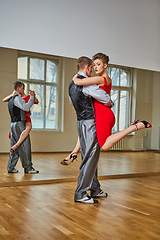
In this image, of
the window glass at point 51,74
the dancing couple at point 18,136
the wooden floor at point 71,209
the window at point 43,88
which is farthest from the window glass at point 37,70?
the wooden floor at point 71,209

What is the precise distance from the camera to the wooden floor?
2121mm

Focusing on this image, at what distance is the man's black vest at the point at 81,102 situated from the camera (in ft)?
9.99

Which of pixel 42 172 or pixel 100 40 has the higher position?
pixel 100 40

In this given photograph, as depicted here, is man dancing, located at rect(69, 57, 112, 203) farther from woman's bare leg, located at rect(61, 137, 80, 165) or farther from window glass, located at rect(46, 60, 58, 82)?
window glass, located at rect(46, 60, 58, 82)

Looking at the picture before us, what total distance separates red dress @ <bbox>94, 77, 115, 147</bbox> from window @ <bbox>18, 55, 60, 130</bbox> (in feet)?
18.6

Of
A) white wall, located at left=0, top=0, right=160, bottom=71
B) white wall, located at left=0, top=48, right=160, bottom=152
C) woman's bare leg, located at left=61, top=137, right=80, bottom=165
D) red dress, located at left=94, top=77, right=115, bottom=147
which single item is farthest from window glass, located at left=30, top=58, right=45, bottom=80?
red dress, located at left=94, top=77, right=115, bottom=147

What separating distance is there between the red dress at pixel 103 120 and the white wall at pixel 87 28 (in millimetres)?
2077

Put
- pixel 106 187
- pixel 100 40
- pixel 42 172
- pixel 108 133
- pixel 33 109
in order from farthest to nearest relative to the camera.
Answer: pixel 33 109 → pixel 100 40 → pixel 42 172 → pixel 106 187 → pixel 108 133

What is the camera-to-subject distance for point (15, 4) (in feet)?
14.7

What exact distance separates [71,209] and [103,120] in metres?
0.97

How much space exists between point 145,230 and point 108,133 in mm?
1110

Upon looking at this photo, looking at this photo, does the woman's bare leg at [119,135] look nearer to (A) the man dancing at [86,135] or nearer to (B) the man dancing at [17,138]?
(A) the man dancing at [86,135]

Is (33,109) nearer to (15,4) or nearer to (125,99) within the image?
(125,99)

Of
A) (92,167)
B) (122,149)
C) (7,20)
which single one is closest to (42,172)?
(92,167)
